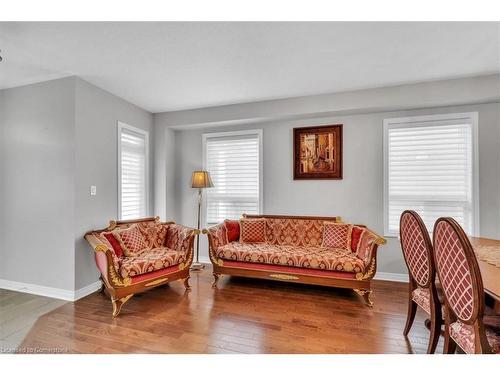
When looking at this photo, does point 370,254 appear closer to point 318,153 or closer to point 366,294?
point 366,294

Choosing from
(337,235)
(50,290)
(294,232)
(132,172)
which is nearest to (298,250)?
(294,232)

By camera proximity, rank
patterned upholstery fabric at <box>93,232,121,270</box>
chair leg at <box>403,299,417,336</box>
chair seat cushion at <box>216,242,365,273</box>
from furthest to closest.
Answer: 1. chair seat cushion at <box>216,242,365,273</box>
2. patterned upholstery fabric at <box>93,232,121,270</box>
3. chair leg at <box>403,299,417,336</box>

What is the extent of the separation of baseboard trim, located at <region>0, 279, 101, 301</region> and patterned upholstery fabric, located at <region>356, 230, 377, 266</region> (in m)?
3.26

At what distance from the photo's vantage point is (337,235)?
10.3 feet

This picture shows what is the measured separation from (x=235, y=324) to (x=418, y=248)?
166 centimetres

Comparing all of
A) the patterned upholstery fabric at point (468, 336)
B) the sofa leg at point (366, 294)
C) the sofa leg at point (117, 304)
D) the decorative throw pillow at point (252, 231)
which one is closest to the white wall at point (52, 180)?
the sofa leg at point (117, 304)

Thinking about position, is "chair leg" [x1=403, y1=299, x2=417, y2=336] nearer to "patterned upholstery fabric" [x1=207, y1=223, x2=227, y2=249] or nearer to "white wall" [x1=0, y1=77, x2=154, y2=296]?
"patterned upholstery fabric" [x1=207, y1=223, x2=227, y2=249]

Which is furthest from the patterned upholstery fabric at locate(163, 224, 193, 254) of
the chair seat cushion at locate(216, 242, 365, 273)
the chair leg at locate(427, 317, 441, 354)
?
the chair leg at locate(427, 317, 441, 354)

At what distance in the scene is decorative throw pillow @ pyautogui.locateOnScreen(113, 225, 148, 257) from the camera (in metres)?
2.78

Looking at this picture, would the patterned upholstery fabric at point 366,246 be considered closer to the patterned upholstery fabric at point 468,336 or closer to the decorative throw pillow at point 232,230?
the patterned upholstery fabric at point 468,336
